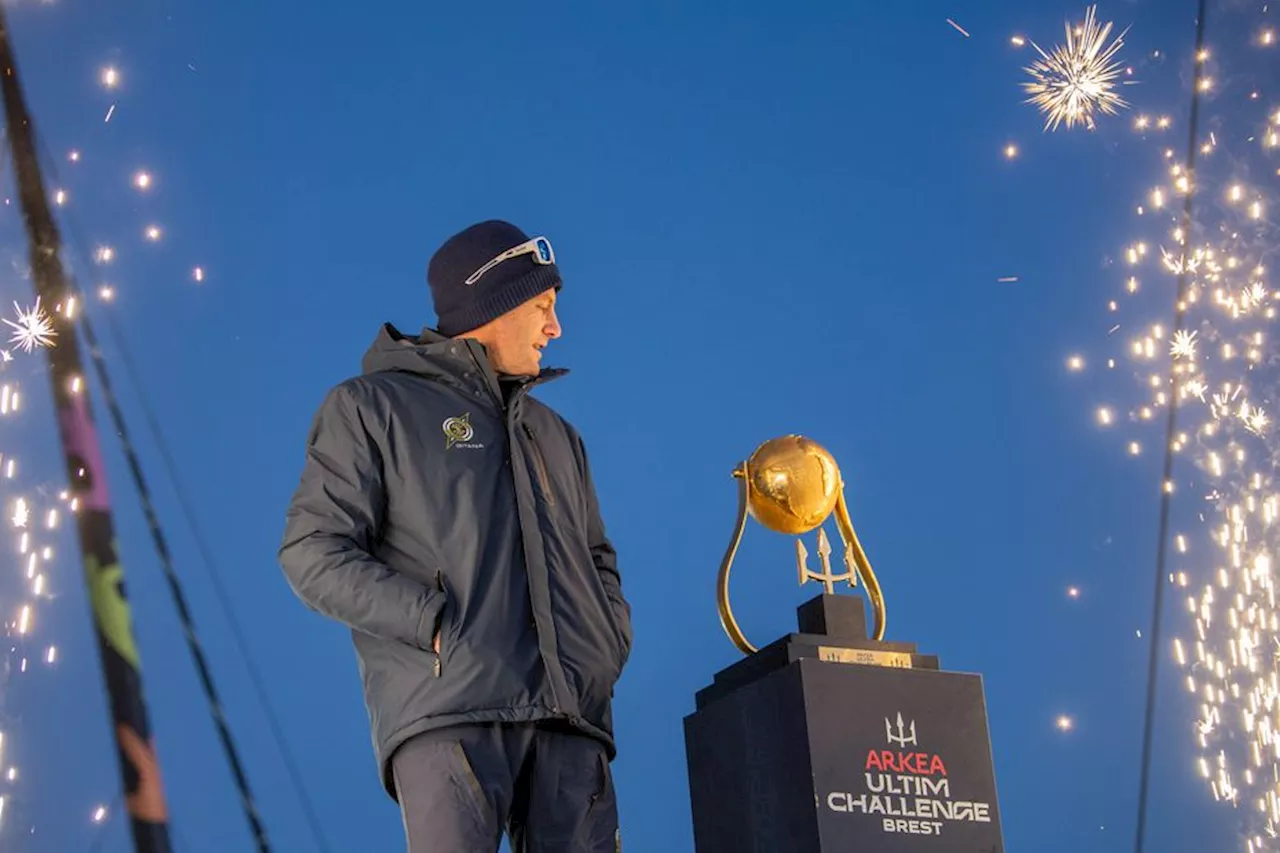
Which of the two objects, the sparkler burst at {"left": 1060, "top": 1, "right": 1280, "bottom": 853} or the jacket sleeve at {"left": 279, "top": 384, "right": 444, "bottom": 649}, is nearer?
the jacket sleeve at {"left": 279, "top": 384, "right": 444, "bottom": 649}

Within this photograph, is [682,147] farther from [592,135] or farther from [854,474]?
[854,474]

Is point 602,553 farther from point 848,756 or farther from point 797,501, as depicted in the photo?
point 797,501

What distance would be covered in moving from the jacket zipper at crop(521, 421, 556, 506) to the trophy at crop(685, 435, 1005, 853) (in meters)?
0.78

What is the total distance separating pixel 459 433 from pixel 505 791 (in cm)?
52

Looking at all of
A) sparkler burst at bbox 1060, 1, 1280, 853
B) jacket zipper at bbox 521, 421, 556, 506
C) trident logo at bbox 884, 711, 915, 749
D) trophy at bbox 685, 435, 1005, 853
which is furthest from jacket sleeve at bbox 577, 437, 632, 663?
sparkler burst at bbox 1060, 1, 1280, 853

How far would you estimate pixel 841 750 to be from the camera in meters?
2.61

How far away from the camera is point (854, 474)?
5.77 m

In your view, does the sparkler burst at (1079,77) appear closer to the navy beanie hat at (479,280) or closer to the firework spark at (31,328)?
the firework spark at (31,328)

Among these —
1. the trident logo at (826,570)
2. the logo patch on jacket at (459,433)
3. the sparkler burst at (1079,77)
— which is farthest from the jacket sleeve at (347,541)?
the sparkler burst at (1079,77)

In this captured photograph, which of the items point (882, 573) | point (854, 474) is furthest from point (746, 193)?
point (882, 573)

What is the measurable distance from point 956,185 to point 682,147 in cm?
116

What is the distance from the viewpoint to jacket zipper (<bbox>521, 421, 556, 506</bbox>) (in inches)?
81.8

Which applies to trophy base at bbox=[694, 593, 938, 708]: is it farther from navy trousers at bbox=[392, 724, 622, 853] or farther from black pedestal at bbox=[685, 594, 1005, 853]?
navy trousers at bbox=[392, 724, 622, 853]

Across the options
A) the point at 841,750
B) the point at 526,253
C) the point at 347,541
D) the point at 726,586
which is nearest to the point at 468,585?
the point at 347,541
